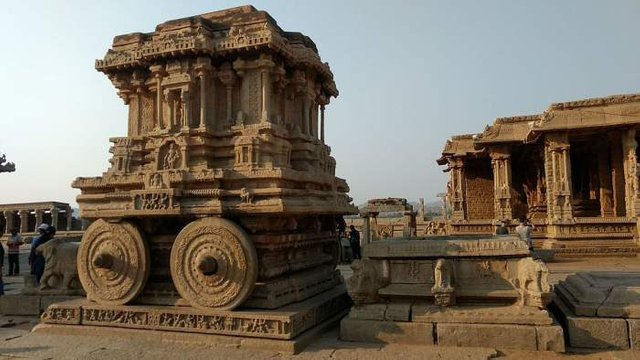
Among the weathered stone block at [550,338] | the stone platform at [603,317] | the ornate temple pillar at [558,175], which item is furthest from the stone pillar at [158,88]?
the ornate temple pillar at [558,175]

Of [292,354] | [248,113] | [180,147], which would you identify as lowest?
[292,354]

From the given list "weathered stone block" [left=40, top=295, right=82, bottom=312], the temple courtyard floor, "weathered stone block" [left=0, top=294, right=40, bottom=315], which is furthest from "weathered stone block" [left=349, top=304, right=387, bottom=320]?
"weathered stone block" [left=0, top=294, right=40, bottom=315]

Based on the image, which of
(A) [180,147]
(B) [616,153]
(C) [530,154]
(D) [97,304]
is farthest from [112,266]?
(C) [530,154]

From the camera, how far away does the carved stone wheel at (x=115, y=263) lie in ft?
19.6

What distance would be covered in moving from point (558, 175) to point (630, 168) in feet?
7.78

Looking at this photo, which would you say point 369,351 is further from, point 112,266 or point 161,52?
point 161,52

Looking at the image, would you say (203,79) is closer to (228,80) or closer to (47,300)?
(228,80)

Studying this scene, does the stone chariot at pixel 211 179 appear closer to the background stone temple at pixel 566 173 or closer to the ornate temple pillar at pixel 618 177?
the background stone temple at pixel 566 173

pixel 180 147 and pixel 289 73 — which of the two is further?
pixel 289 73

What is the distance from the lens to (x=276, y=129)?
21.2 ft

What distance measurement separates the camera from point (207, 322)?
5.43 meters

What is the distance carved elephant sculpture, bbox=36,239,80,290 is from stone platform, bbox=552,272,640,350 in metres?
7.06

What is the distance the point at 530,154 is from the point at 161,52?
72.4 ft

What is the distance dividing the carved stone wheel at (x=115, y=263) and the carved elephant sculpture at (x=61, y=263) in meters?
1.04
